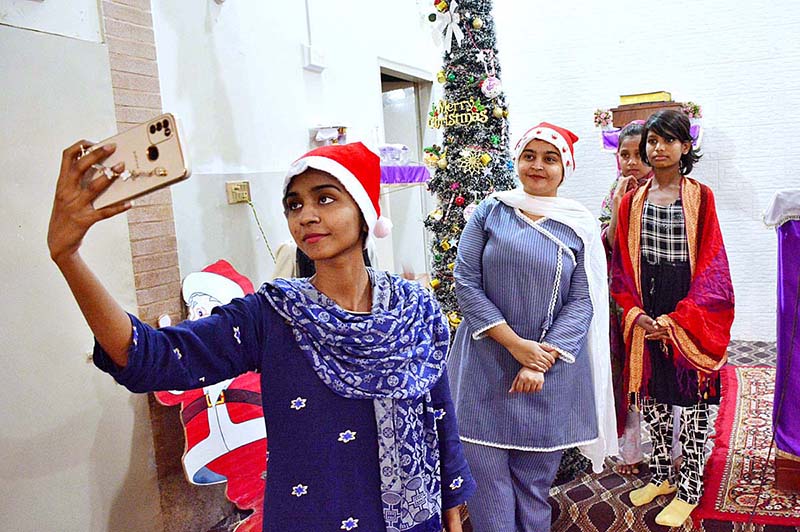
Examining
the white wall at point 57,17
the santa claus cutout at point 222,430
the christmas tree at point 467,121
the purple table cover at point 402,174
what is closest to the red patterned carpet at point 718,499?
the christmas tree at point 467,121

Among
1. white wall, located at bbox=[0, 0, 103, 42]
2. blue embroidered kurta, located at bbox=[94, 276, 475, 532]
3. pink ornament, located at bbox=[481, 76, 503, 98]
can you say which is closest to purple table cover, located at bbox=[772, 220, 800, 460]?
pink ornament, located at bbox=[481, 76, 503, 98]

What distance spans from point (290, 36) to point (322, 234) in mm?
2844

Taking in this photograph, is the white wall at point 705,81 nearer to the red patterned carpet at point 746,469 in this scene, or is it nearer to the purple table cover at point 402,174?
the red patterned carpet at point 746,469

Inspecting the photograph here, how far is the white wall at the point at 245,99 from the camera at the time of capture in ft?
9.23

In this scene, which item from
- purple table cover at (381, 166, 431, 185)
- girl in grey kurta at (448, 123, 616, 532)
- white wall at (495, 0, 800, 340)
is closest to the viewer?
girl in grey kurta at (448, 123, 616, 532)

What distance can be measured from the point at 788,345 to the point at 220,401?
2249 millimetres

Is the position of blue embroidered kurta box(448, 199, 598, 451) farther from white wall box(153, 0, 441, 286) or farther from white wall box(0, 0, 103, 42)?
white wall box(0, 0, 103, 42)

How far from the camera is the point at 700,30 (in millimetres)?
5047

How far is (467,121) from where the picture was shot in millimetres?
2996

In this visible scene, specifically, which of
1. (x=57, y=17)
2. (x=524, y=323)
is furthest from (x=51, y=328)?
(x=524, y=323)

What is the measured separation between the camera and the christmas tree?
118 inches

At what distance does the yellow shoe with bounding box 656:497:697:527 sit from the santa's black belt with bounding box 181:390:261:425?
65.4 inches

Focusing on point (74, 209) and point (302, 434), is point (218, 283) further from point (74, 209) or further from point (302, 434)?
point (74, 209)

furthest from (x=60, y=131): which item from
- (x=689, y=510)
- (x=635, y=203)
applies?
(x=689, y=510)
